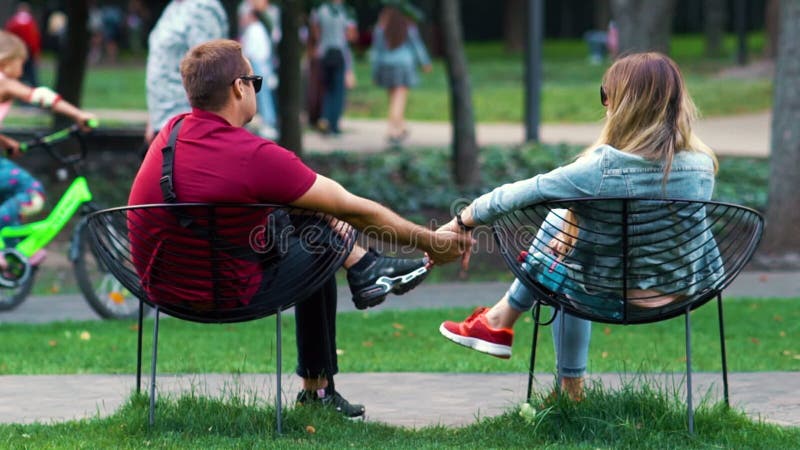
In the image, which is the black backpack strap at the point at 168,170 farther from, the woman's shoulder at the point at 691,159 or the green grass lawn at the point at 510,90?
the green grass lawn at the point at 510,90

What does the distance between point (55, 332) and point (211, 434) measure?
3.54m

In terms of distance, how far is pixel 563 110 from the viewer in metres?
23.8

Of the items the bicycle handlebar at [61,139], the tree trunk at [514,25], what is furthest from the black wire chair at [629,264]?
the tree trunk at [514,25]

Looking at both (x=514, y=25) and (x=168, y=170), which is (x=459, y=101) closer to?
(x=168, y=170)

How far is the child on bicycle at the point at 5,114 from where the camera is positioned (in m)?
8.03

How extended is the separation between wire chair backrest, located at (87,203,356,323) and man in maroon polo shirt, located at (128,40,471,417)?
0.07 meters

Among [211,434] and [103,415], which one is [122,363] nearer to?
[103,415]

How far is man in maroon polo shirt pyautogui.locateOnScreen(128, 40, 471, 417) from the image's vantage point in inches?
184

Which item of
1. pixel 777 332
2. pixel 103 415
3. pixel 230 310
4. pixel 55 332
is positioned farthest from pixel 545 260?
pixel 55 332

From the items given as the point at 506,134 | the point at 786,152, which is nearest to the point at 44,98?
the point at 786,152

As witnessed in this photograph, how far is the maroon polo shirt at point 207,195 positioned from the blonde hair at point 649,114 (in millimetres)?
1013

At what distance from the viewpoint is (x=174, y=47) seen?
8.64 metres

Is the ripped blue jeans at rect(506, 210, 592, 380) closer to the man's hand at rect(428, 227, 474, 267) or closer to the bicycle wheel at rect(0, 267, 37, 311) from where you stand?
the man's hand at rect(428, 227, 474, 267)

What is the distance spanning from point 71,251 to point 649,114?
4720 millimetres
